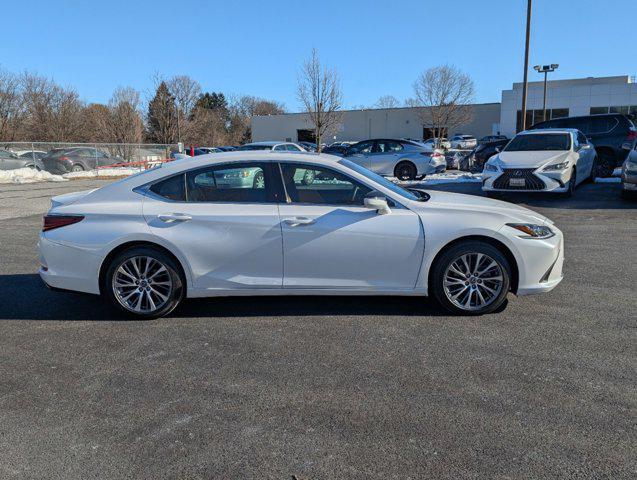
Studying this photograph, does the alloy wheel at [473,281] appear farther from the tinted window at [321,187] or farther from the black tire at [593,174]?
the black tire at [593,174]

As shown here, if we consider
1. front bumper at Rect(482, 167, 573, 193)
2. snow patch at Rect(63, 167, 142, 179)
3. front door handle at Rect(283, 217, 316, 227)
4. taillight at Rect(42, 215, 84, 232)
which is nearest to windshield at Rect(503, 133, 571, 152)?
front bumper at Rect(482, 167, 573, 193)

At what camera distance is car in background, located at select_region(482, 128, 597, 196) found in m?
12.2

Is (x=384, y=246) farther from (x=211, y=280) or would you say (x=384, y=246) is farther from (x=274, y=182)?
(x=211, y=280)

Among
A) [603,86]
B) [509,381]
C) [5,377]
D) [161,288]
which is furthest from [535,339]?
[603,86]

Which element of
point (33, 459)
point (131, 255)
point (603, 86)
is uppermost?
point (603, 86)

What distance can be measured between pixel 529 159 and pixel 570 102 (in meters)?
43.1

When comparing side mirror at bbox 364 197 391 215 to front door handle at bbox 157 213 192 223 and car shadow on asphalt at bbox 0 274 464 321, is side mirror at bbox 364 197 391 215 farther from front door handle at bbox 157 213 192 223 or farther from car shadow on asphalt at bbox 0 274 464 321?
front door handle at bbox 157 213 192 223

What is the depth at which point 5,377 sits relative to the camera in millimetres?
3891

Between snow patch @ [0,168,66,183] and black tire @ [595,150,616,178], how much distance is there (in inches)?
850

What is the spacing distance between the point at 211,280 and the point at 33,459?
7.56 feet

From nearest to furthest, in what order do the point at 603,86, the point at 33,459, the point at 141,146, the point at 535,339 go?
the point at 33,459 < the point at 535,339 < the point at 141,146 < the point at 603,86

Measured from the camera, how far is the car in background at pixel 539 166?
1216 centimetres

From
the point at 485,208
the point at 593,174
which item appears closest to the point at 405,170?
the point at 593,174

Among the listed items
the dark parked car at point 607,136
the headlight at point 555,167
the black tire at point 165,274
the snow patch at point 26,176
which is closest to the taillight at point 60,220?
the black tire at point 165,274
